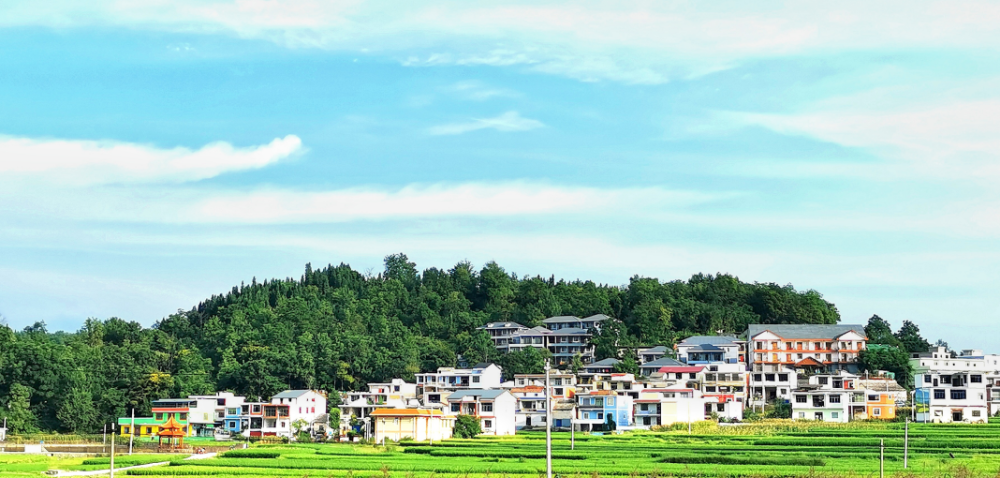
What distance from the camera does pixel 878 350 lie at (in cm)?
8512

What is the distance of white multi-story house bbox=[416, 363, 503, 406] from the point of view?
278ft

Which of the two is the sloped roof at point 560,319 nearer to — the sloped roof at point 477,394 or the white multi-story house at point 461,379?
the white multi-story house at point 461,379

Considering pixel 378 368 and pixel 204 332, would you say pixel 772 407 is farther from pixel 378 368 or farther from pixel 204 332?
pixel 204 332

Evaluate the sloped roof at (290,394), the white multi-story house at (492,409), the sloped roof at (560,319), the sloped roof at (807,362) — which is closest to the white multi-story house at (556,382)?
the white multi-story house at (492,409)

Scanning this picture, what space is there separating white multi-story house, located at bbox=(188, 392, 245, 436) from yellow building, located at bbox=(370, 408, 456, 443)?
19310 millimetres

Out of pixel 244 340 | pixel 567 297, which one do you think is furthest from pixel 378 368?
pixel 567 297

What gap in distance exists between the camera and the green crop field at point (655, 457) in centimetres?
4141

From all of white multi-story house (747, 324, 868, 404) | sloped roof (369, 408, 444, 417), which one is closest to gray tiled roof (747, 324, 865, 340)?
white multi-story house (747, 324, 868, 404)

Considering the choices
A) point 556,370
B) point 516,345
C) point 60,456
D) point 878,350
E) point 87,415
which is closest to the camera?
point 60,456

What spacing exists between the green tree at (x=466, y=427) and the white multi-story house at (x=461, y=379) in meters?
13.8

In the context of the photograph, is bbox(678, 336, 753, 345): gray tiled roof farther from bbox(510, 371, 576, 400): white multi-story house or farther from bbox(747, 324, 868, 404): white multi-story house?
bbox(510, 371, 576, 400): white multi-story house

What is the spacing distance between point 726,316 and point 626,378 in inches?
961

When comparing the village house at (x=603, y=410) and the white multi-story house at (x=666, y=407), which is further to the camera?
the village house at (x=603, y=410)

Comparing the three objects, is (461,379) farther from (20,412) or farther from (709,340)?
(20,412)
